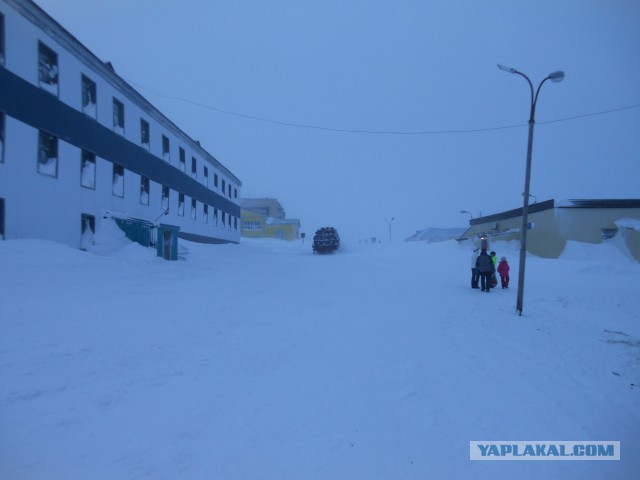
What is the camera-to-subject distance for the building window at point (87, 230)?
1681cm

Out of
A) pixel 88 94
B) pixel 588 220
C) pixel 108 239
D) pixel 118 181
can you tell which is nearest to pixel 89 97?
pixel 88 94

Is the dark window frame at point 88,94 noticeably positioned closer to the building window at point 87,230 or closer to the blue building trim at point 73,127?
the blue building trim at point 73,127

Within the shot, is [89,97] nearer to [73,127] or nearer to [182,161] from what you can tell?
[73,127]

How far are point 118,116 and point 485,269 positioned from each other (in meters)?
18.8

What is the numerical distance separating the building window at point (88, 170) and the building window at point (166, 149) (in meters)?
7.54

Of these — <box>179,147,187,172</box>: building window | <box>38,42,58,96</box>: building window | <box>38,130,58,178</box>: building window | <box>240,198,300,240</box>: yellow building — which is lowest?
<box>240,198,300,240</box>: yellow building

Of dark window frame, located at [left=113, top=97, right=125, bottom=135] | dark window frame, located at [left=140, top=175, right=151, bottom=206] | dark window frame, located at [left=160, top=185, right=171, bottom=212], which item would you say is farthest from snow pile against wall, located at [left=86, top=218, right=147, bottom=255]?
dark window frame, located at [left=160, top=185, right=171, bottom=212]

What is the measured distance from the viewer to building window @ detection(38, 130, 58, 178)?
586 inches

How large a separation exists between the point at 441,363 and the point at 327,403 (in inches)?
104

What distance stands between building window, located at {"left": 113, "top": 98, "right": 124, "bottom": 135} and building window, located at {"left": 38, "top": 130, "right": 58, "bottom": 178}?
4.40 metres

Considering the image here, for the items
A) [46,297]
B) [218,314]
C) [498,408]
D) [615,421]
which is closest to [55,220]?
[46,297]

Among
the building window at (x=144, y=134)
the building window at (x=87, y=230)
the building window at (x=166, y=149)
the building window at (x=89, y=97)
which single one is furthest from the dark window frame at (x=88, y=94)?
the building window at (x=166, y=149)

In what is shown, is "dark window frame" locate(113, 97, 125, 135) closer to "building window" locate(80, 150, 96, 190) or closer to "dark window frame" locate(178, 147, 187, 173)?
"building window" locate(80, 150, 96, 190)

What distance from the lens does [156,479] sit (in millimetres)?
3355
